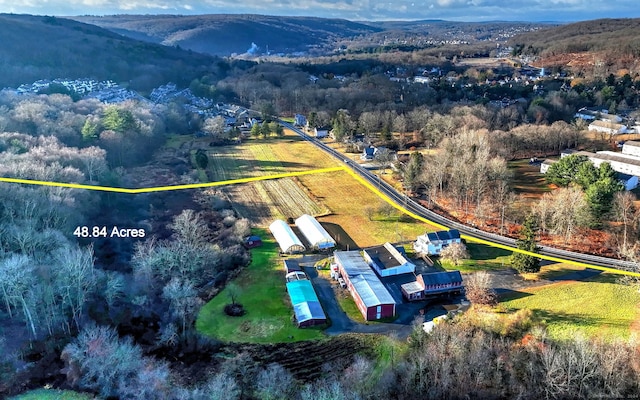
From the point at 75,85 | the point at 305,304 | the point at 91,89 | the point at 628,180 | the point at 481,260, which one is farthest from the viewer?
the point at 91,89

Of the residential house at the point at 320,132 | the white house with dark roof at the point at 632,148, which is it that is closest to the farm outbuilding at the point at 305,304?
the residential house at the point at 320,132

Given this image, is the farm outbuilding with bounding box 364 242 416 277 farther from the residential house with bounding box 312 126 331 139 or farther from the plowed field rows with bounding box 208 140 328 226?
the residential house with bounding box 312 126 331 139

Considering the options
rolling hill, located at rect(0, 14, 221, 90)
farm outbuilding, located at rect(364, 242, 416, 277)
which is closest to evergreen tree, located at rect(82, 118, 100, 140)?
farm outbuilding, located at rect(364, 242, 416, 277)

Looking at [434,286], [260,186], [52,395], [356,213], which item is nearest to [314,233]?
[356,213]

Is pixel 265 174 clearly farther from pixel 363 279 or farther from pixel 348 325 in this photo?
pixel 348 325

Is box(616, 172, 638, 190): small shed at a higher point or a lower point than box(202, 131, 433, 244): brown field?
higher

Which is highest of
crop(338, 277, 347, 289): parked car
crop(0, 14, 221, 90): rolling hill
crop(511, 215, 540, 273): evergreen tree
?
crop(0, 14, 221, 90): rolling hill
